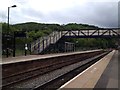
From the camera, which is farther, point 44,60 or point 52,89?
point 44,60

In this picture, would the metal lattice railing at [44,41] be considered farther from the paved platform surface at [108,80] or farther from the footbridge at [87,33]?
the paved platform surface at [108,80]

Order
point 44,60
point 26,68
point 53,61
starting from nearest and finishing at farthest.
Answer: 1. point 26,68
2. point 44,60
3. point 53,61

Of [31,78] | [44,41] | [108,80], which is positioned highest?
[44,41]

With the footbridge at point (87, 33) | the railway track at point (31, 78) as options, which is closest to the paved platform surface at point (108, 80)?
the railway track at point (31, 78)

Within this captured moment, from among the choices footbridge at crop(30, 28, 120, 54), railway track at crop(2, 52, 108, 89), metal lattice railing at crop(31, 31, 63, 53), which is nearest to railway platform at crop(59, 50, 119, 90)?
railway track at crop(2, 52, 108, 89)

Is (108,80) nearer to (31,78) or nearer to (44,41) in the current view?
(31,78)

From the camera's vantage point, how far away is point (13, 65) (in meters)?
26.7

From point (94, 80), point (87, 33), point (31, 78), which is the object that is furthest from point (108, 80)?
point (87, 33)

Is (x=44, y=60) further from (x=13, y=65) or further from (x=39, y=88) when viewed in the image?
(x=39, y=88)

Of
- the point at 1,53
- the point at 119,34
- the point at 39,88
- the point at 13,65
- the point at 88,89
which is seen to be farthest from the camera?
the point at 119,34

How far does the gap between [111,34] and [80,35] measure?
10.9 meters

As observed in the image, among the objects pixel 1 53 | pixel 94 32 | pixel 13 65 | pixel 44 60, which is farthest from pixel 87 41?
pixel 13 65

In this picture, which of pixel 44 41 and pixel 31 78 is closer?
pixel 31 78

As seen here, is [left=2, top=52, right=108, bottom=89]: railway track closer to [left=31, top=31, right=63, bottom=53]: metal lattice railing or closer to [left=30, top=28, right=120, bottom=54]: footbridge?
[left=31, top=31, right=63, bottom=53]: metal lattice railing
